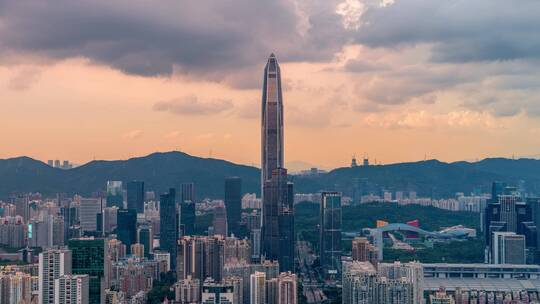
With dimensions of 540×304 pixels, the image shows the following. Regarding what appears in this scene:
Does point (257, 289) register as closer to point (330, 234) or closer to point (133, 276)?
point (133, 276)

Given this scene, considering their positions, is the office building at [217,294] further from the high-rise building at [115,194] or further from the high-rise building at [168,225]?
the high-rise building at [115,194]

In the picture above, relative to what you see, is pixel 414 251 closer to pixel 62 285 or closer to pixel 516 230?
pixel 516 230

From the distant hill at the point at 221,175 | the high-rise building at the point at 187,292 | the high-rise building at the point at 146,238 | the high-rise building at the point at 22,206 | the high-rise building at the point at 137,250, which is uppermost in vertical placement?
the distant hill at the point at 221,175

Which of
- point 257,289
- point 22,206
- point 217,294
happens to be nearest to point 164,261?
point 257,289

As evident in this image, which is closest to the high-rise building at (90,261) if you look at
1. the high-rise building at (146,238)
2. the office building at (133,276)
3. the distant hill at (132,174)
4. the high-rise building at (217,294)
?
the high-rise building at (217,294)

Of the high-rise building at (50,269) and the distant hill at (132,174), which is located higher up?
the distant hill at (132,174)

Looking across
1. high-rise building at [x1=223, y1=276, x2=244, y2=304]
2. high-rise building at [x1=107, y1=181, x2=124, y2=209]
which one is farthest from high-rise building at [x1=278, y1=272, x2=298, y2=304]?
high-rise building at [x1=107, y1=181, x2=124, y2=209]
